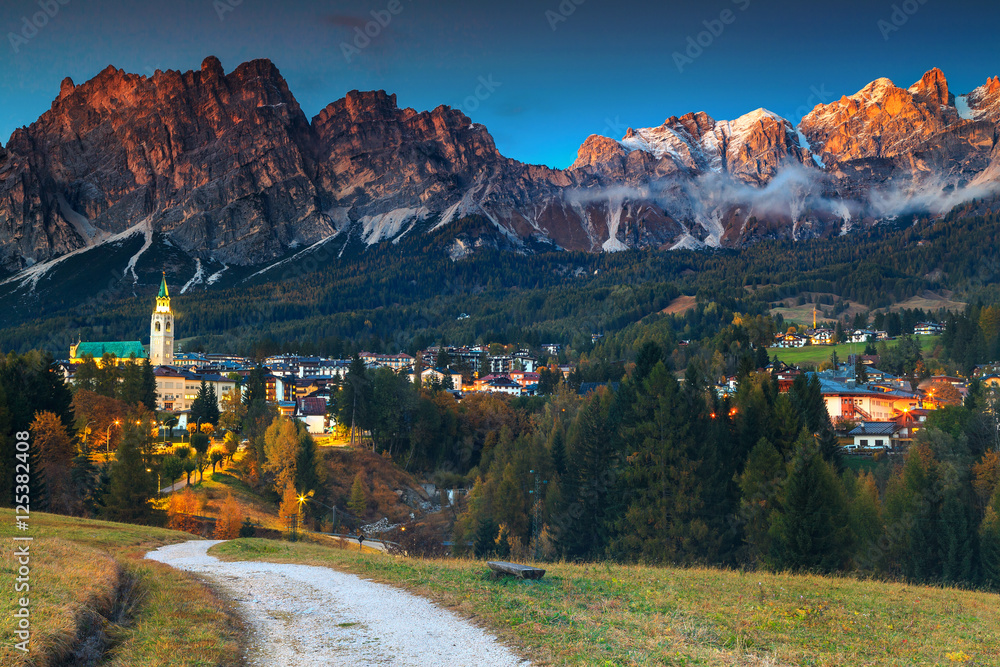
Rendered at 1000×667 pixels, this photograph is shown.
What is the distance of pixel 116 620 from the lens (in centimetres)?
1741

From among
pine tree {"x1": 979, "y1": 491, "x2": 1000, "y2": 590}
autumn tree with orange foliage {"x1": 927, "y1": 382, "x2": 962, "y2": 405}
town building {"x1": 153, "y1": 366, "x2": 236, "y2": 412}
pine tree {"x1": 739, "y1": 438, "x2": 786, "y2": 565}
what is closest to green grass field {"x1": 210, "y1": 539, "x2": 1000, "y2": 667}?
pine tree {"x1": 739, "y1": 438, "x2": 786, "y2": 565}

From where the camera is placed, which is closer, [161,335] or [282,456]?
[282,456]

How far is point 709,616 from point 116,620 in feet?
47.4

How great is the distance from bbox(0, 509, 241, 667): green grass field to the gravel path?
880mm

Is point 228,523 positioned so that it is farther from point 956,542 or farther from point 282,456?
point 956,542

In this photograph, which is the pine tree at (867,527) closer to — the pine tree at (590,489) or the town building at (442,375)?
the pine tree at (590,489)

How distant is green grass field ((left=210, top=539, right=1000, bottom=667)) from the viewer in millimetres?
15805

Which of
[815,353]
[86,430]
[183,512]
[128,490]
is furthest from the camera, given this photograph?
[815,353]

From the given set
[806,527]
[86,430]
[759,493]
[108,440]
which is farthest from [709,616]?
[108,440]

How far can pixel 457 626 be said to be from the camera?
58.2ft

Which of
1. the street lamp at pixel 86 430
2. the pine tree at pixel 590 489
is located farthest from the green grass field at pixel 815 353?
the street lamp at pixel 86 430

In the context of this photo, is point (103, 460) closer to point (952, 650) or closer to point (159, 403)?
point (159, 403)

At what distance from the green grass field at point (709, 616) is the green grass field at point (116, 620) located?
19.4ft

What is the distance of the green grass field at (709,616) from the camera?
15.8m
